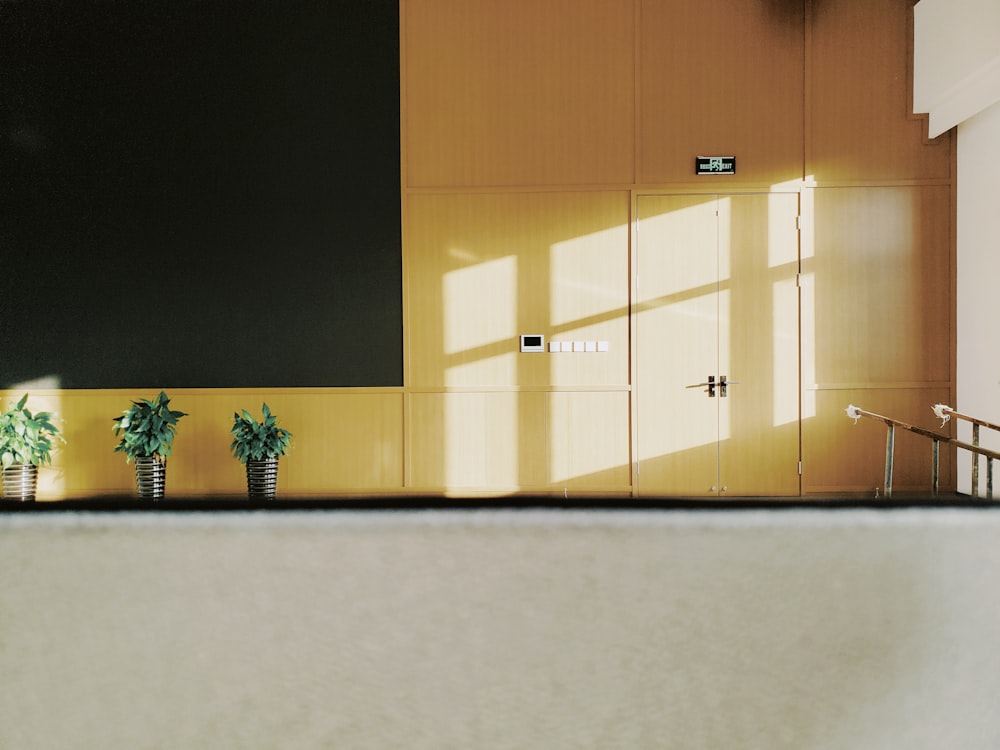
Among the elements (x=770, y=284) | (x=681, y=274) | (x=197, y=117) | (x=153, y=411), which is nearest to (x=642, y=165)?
(x=681, y=274)

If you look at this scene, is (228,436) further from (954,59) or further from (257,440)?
(954,59)

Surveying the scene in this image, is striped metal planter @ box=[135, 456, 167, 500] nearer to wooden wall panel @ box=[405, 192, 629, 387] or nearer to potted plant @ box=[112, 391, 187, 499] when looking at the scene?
potted plant @ box=[112, 391, 187, 499]

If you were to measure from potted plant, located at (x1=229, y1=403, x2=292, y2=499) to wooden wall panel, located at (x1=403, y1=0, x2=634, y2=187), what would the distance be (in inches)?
102

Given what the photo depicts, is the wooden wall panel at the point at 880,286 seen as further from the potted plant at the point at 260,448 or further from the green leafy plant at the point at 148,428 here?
the green leafy plant at the point at 148,428

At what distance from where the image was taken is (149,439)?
17.3 feet

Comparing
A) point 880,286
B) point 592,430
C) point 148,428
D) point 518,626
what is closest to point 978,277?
point 880,286

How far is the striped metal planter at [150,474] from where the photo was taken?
5316 mm

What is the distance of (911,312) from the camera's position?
18.4 feet

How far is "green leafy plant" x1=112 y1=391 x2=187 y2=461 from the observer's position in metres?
5.25

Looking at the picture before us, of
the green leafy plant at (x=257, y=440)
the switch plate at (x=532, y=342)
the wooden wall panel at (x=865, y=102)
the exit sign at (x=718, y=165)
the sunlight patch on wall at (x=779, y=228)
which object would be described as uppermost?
the wooden wall panel at (x=865, y=102)

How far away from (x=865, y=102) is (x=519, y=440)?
4.17m

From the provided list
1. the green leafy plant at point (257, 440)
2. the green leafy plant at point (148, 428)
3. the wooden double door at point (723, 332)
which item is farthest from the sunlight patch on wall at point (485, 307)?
the green leafy plant at point (148, 428)

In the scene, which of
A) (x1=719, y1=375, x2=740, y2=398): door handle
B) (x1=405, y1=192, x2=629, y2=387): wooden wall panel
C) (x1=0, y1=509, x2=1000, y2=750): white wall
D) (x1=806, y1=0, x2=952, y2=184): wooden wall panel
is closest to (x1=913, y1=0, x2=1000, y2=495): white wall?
(x1=806, y1=0, x2=952, y2=184): wooden wall panel

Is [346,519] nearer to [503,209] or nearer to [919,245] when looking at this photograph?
[503,209]
